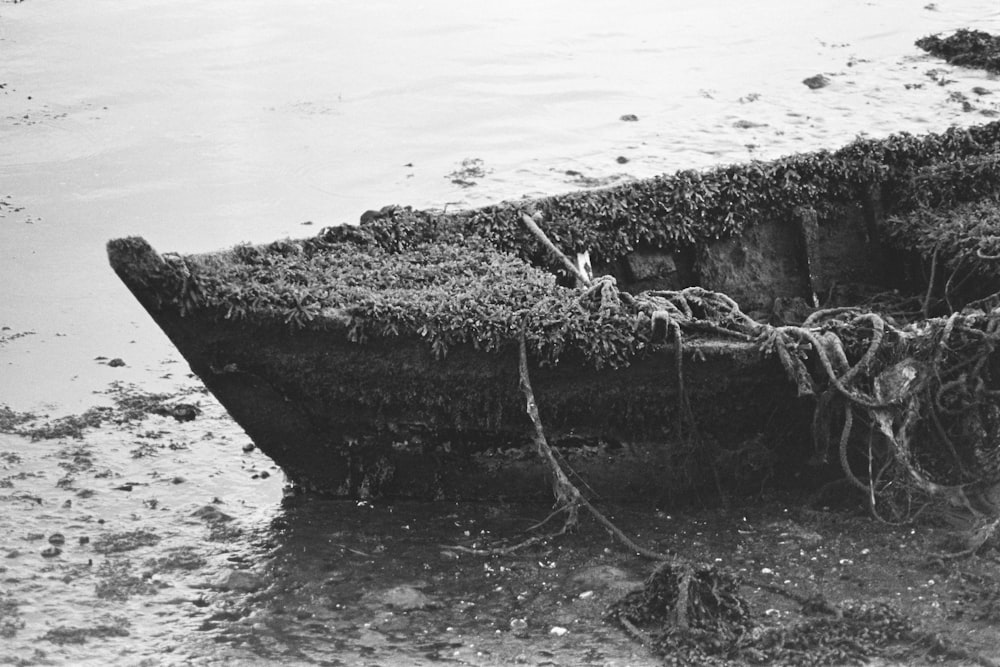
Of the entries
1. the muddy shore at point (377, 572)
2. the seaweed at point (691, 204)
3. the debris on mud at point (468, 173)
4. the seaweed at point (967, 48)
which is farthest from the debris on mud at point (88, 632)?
the seaweed at point (967, 48)

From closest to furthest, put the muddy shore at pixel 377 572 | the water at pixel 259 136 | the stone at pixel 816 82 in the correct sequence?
the muddy shore at pixel 377 572
the water at pixel 259 136
the stone at pixel 816 82

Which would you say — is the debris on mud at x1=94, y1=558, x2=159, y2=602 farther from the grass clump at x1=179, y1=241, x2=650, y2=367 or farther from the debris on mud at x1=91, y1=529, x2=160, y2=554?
the grass clump at x1=179, y1=241, x2=650, y2=367

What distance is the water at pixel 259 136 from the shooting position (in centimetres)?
605

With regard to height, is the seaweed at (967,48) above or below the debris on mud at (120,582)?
above

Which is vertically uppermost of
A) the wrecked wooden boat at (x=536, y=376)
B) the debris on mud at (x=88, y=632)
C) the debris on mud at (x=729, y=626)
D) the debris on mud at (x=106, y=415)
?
the wrecked wooden boat at (x=536, y=376)

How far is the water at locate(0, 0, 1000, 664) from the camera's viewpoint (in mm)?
6051

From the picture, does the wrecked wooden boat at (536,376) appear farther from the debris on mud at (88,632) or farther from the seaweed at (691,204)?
the debris on mud at (88,632)

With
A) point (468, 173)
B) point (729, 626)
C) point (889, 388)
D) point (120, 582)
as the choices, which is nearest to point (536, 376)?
point (729, 626)

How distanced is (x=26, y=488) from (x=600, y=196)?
10.7 feet

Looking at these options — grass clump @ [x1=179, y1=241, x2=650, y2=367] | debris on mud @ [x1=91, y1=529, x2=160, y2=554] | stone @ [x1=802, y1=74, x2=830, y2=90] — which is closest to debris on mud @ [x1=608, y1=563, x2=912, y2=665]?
grass clump @ [x1=179, y1=241, x2=650, y2=367]

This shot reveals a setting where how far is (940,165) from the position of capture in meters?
7.68

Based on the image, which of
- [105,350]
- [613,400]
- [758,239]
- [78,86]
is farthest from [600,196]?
[78,86]

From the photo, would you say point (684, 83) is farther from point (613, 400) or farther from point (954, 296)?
point (613, 400)

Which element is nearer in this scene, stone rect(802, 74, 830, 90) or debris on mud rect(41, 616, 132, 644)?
debris on mud rect(41, 616, 132, 644)
